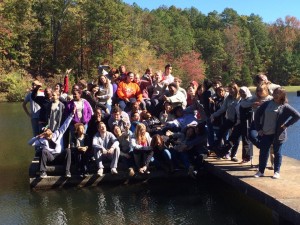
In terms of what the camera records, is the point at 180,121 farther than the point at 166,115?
No

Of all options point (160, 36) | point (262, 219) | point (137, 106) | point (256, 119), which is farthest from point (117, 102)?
point (160, 36)

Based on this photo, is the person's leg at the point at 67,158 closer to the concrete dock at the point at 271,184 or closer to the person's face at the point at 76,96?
the person's face at the point at 76,96

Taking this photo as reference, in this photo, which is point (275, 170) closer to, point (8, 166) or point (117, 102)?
point (117, 102)

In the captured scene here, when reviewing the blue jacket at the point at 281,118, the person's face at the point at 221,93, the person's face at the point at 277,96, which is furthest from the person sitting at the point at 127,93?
the person's face at the point at 277,96

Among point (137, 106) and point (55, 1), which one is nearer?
point (137, 106)

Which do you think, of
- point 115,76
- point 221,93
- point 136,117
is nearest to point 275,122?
point 221,93

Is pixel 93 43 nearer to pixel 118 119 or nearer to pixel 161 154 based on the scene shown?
pixel 118 119

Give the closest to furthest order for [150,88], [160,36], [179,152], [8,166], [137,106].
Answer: [179,152] → [137,106] → [8,166] → [150,88] → [160,36]

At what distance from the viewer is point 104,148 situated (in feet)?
26.0

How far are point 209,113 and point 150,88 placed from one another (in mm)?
2473

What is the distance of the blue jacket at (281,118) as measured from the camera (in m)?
6.37

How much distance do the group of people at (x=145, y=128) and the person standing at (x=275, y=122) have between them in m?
0.30

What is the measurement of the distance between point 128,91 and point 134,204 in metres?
3.47

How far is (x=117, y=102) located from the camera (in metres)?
9.89
